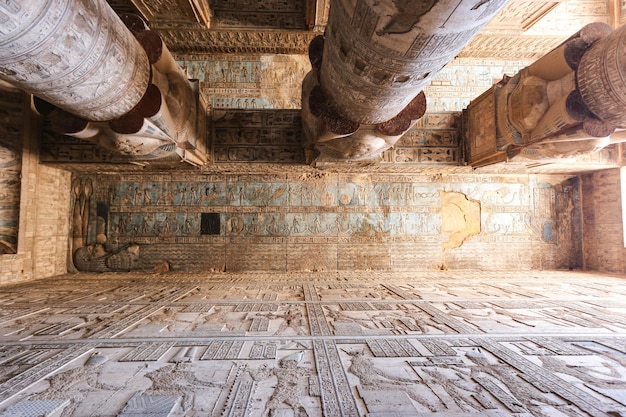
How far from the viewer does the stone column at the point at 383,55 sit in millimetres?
1623

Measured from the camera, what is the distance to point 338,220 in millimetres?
7242

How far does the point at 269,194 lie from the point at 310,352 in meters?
4.88

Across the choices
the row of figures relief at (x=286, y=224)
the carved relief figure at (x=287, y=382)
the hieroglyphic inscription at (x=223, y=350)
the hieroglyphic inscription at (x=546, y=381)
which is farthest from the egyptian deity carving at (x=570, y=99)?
the hieroglyphic inscription at (x=223, y=350)

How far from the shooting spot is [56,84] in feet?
8.32

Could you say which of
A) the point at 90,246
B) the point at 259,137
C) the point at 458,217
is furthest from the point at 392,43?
the point at 90,246

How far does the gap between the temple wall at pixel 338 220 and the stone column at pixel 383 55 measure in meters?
3.40

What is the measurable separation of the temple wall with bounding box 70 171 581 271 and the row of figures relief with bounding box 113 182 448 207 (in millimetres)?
24

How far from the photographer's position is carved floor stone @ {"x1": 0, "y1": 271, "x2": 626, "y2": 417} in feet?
6.51

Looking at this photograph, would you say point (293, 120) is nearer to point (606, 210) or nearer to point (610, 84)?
point (610, 84)

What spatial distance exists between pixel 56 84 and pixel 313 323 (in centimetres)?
344

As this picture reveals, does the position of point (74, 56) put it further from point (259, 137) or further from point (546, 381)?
point (546, 381)

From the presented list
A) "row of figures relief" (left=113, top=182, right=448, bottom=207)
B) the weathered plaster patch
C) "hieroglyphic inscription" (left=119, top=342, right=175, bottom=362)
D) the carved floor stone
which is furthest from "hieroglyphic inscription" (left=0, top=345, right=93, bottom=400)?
the weathered plaster patch

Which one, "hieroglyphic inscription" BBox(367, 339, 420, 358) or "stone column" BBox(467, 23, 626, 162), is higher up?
"stone column" BBox(467, 23, 626, 162)

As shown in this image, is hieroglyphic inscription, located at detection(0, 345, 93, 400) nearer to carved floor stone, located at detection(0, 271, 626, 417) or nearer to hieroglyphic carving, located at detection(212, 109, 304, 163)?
carved floor stone, located at detection(0, 271, 626, 417)
